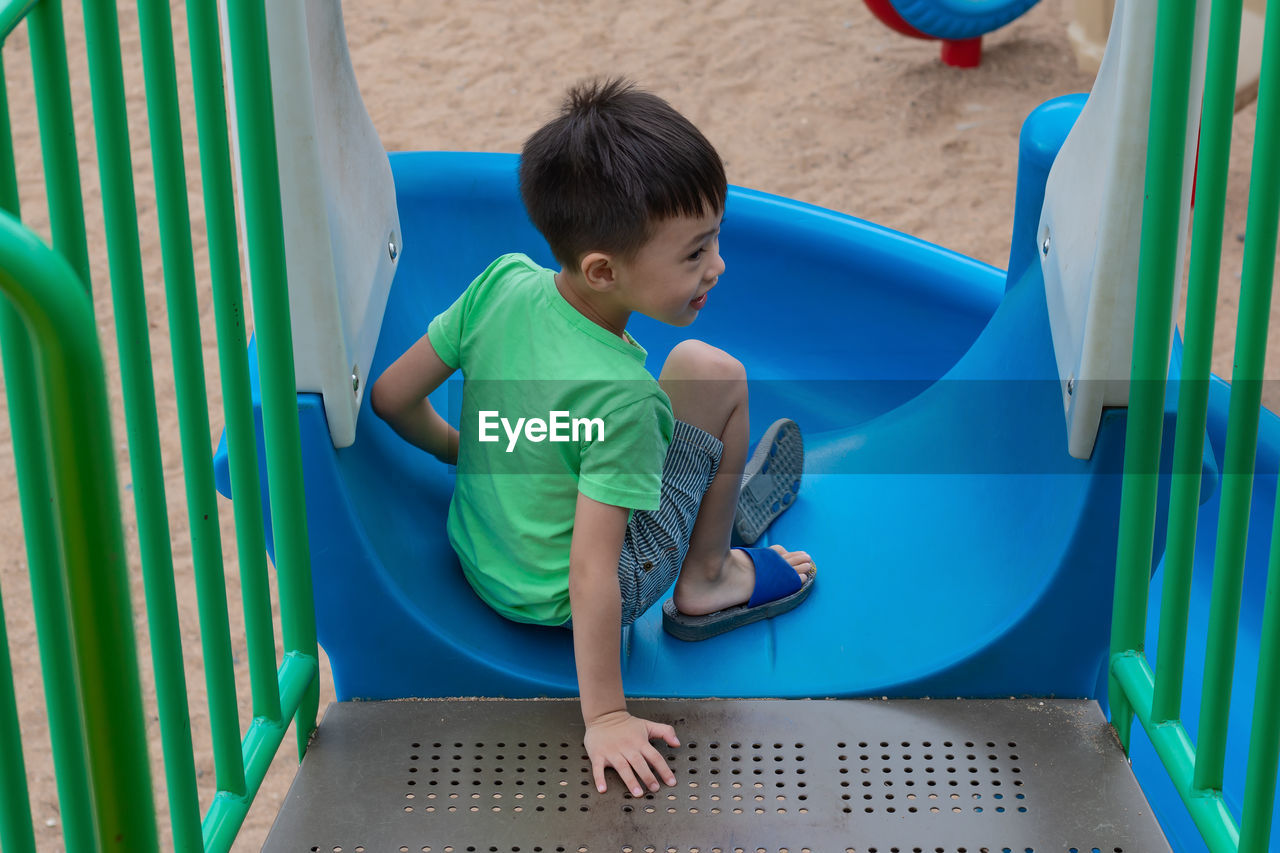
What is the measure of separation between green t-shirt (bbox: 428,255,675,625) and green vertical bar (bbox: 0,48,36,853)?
66 cm

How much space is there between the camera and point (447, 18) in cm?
529

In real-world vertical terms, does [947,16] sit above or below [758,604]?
above

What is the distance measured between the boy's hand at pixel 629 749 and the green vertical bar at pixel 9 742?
2.11 feet

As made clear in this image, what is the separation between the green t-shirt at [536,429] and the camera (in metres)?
1.40

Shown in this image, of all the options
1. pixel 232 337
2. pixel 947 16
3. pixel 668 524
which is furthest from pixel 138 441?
pixel 947 16

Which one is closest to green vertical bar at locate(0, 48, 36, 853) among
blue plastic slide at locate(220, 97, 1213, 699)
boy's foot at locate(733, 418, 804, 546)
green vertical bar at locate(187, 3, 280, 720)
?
green vertical bar at locate(187, 3, 280, 720)

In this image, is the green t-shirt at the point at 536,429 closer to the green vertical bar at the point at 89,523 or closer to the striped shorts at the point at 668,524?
the striped shorts at the point at 668,524

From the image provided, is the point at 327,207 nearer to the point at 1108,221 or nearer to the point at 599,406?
the point at 599,406

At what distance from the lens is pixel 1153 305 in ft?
4.27

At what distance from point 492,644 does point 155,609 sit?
0.58 m

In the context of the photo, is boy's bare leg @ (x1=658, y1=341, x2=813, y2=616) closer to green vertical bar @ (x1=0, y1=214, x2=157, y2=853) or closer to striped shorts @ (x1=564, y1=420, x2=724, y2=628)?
striped shorts @ (x1=564, y1=420, x2=724, y2=628)

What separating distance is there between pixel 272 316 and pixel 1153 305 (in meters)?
0.82

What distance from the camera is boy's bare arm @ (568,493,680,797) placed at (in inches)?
55.1

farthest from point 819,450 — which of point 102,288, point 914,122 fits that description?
point 914,122
